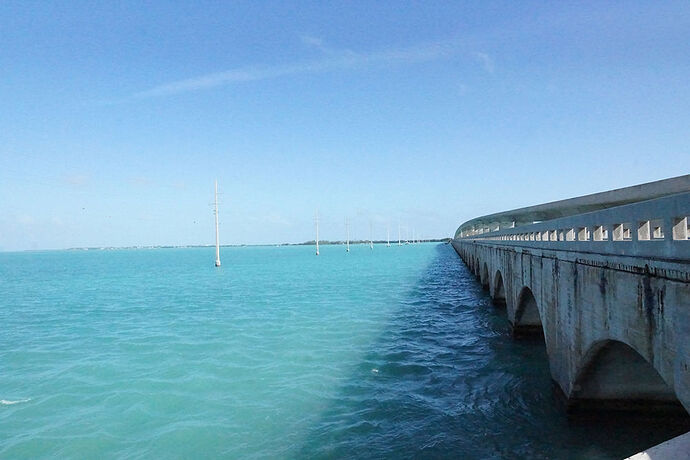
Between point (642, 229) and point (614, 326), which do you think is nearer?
point (642, 229)

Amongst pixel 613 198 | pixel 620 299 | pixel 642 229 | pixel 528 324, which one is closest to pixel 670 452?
pixel 620 299

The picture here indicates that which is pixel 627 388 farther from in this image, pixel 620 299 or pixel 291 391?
pixel 291 391

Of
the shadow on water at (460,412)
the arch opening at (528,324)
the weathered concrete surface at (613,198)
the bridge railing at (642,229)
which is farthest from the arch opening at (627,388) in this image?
the arch opening at (528,324)

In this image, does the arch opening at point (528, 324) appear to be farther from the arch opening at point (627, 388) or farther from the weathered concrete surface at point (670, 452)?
the weathered concrete surface at point (670, 452)

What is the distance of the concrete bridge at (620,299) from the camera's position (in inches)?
227

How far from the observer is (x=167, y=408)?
515 inches

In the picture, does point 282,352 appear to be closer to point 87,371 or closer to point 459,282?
point 87,371

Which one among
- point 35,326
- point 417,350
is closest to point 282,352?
point 417,350

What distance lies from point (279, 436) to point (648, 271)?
8.85m

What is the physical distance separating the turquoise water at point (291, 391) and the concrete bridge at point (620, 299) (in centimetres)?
91

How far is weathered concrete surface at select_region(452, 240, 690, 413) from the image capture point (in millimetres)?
5707

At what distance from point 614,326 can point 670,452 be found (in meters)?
3.05

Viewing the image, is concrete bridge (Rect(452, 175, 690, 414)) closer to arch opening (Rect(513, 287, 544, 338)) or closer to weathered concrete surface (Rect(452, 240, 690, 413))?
weathered concrete surface (Rect(452, 240, 690, 413))

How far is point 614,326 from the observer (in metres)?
7.31
